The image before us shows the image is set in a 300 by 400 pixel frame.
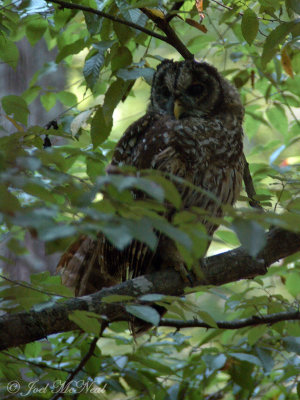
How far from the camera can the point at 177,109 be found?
11.4 ft

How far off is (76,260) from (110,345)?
110 inches

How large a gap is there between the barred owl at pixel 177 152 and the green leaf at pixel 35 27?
861 mm

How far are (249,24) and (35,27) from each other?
1539 millimetres

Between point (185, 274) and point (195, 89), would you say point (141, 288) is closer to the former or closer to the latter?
point (185, 274)

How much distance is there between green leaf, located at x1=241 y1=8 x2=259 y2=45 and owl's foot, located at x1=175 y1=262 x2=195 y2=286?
1.34m

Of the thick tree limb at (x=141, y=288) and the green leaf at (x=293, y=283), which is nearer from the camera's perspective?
the thick tree limb at (x=141, y=288)

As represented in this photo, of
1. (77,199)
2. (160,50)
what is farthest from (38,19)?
(160,50)

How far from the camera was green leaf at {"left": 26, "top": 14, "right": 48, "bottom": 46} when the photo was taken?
331cm

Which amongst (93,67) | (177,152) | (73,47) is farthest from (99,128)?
(177,152)

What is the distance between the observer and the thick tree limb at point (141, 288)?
2238mm

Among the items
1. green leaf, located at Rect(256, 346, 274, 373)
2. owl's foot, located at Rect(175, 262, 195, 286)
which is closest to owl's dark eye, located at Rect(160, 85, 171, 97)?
owl's foot, located at Rect(175, 262, 195, 286)

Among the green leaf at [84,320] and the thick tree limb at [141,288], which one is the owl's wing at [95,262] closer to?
the thick tree limb at [141,288]

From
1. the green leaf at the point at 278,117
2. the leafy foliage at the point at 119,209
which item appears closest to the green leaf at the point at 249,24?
the leafy foliage at the point at 119,209

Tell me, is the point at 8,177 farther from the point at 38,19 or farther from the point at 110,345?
the point at 110,345
